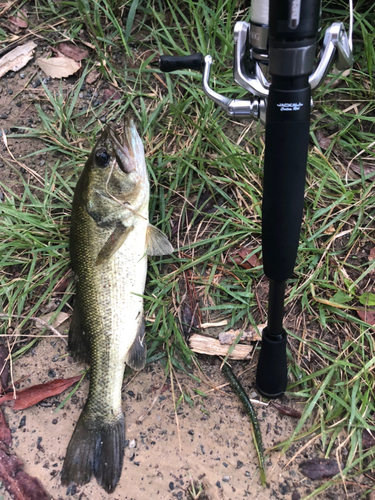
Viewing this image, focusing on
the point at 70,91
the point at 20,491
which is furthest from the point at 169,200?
the point at 20,491

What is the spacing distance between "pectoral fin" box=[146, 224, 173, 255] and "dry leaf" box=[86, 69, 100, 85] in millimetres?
1341

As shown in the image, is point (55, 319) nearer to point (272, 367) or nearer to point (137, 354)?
point (137, 354)

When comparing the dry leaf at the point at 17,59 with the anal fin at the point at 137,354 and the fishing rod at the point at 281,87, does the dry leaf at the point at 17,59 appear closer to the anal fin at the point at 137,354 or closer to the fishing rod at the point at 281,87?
the fishing rod at the point at 281,87

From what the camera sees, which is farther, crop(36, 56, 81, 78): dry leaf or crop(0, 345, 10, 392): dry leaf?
crop(36, 56, 81, 78): dry leaf

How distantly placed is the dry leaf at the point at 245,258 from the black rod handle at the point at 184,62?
125cm

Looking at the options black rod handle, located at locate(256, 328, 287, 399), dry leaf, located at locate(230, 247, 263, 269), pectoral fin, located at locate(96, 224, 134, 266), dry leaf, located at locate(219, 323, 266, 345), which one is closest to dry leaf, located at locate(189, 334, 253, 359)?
dry leaf, located at locate(219, 323, 266, 345)

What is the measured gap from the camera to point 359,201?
2.60 metres

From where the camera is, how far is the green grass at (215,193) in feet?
8.12

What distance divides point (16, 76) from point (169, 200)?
1642 millimetres

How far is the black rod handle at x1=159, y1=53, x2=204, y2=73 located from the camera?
5.86 ft

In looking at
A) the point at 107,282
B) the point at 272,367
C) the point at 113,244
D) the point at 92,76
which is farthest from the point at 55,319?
the point at 92,76

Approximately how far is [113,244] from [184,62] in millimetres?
1133

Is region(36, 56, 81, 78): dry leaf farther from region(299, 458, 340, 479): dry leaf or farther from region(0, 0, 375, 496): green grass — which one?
region(299, 458, 340, 479): dry leaf

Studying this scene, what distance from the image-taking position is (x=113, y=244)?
7.93ft
